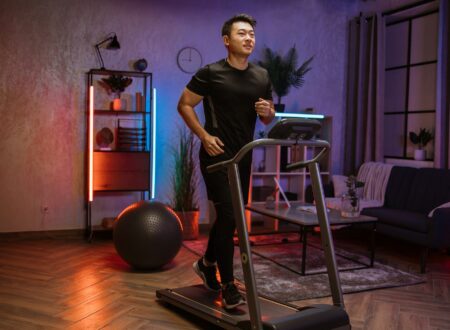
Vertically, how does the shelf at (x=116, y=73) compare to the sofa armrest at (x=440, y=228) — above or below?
above

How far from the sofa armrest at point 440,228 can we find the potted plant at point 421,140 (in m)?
1.31

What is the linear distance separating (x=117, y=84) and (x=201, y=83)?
9.17 ft

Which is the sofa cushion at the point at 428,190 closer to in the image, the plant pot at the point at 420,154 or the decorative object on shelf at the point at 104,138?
the plant pot at the point at 420,154

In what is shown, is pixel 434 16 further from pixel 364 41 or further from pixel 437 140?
pixel 437 140

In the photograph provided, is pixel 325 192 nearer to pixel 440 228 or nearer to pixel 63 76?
pixel 440 228

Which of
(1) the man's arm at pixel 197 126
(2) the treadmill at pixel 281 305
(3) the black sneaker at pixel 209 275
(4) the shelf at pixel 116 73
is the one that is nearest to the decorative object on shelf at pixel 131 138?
(4) the shelf at pixel 116 73

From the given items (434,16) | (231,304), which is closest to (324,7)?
(434,16)

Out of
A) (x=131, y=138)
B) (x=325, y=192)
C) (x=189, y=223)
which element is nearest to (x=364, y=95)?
(x=325, y=192)

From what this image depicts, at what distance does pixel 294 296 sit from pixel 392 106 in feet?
11.4

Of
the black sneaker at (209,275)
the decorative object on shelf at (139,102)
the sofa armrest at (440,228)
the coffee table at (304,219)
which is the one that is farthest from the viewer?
the decorative object on shelf at (139,102)

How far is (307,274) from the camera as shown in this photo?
4.05m

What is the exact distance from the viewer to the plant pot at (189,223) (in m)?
5.30

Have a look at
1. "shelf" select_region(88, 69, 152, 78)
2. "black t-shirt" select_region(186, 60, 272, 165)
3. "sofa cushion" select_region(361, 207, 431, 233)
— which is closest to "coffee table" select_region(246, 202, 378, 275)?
"sofa cushion" select_region(361, 207, 431, 233)

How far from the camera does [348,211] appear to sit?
4.38 metres
